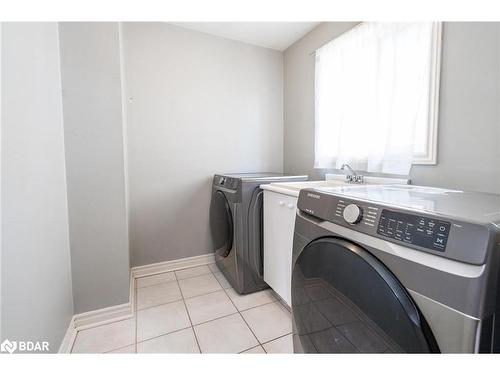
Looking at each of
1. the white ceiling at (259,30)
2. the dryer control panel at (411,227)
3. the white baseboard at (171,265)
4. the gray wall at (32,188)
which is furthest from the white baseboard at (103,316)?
the white ceiling at (259,30)

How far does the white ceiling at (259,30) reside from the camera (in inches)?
82.9

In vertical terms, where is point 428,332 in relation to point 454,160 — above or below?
below

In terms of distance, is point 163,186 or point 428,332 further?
point 163,186

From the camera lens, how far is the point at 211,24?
83.5 inches

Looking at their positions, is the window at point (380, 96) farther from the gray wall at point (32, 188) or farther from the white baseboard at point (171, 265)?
the gray wall at point (32, 188)

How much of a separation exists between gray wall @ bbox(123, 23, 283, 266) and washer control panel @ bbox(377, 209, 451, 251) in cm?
192

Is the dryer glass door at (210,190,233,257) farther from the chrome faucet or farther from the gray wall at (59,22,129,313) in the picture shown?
the chrome faucet

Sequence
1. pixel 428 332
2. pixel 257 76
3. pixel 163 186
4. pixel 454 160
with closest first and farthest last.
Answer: pixel 428 332
pixel 454 160
pixel 163 186
pixel 257 76

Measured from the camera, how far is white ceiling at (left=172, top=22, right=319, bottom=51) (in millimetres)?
2105

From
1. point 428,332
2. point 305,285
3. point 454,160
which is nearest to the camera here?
point 428,332

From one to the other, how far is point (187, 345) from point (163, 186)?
1.35m
